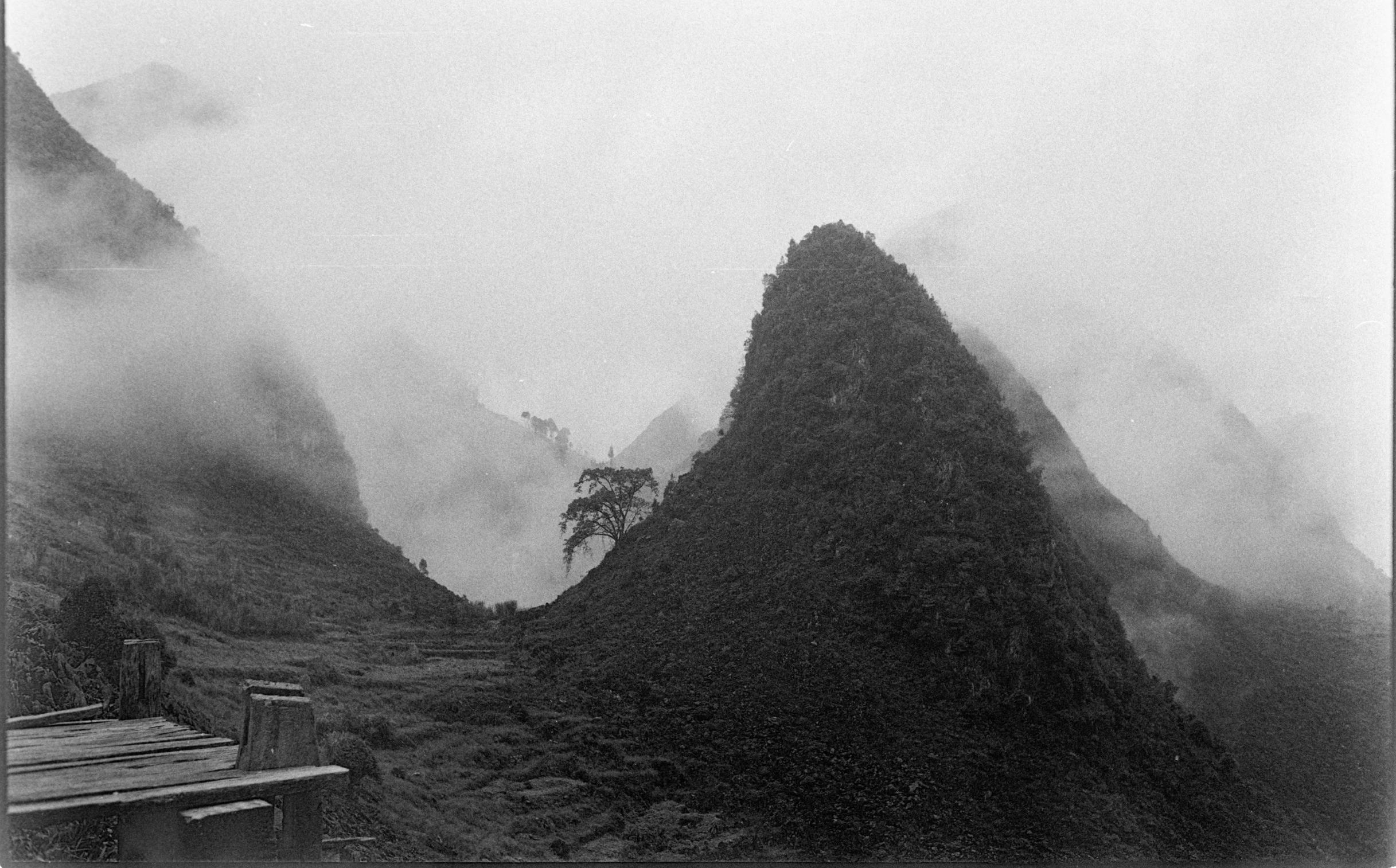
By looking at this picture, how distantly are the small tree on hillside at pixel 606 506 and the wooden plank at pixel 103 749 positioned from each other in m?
5.41

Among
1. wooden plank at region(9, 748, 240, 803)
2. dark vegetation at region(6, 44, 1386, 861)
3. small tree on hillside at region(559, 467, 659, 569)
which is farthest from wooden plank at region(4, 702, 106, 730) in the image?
small tree on hillside at region(559, 467, 659, 569)

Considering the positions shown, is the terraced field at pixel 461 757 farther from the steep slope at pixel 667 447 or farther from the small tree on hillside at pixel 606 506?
the steep slope at pixel 667 447

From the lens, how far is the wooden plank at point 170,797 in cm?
328

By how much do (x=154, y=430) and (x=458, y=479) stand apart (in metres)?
3.37

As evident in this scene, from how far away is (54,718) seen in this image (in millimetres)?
5438

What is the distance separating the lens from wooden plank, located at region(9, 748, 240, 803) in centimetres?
350

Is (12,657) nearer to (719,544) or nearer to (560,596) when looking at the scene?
(560,596)

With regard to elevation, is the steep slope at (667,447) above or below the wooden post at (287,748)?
above

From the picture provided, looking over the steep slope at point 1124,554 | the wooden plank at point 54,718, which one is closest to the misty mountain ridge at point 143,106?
the wooden plank at point 54,718

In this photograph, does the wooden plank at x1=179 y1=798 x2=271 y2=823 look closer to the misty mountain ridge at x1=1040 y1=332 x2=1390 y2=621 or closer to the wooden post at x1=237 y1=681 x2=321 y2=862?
the wooden post at x1=237 y1=681 x2=321 y2=862

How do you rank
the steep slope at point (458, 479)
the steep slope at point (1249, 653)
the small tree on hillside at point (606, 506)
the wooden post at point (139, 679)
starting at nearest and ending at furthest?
the wooden post at point (139, 679) < the steep slope at point (1249, 653) < the steep slope at point (458, 479) < the small tree on hillside at point (606, 506)

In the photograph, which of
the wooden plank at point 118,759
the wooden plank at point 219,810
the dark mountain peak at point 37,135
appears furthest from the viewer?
the dark mountain peak at point 37,135

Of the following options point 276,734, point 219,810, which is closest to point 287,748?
point 276,734

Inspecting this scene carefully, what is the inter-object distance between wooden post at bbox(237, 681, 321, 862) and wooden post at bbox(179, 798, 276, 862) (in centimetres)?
13
